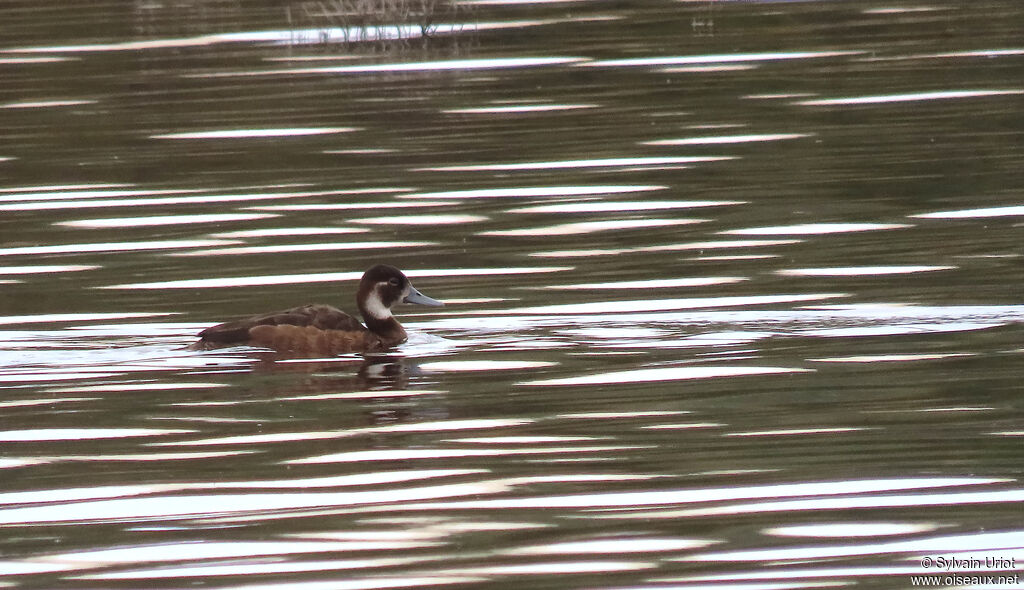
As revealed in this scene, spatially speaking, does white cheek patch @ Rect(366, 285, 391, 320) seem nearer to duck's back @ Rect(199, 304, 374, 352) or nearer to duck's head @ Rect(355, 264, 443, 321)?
duck's head @ Rect(355, 264, 443, 321)

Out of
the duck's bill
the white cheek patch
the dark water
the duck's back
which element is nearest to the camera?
the dark water

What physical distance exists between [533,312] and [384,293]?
2.98 ft

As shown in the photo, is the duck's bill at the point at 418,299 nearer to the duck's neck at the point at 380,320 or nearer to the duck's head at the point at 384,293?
the duck's head at the point at 384,293

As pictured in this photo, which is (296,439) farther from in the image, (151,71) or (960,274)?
(151,71)

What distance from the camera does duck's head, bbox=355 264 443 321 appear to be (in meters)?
13.2

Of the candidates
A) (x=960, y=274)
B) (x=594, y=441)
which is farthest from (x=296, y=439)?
(x=960, y=274)

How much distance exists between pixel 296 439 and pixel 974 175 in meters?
9.02

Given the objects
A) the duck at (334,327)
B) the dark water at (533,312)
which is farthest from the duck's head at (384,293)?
the dark water at (533,312)

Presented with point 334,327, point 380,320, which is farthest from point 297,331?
point 380,320

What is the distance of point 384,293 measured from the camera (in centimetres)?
1320

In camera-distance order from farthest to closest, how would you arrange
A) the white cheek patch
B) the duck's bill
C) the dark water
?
the duck's bill
the white cheek patch
the dark water

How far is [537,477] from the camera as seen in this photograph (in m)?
9.04

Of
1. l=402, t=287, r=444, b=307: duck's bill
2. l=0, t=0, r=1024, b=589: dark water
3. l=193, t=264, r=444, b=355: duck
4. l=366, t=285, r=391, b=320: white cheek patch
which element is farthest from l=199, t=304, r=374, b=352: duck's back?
l=402, t=287, r=444, b=307: duck's bill

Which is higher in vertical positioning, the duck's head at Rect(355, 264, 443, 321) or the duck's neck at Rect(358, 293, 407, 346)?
the duck's head at Rect(355, 264, 443, 321)
